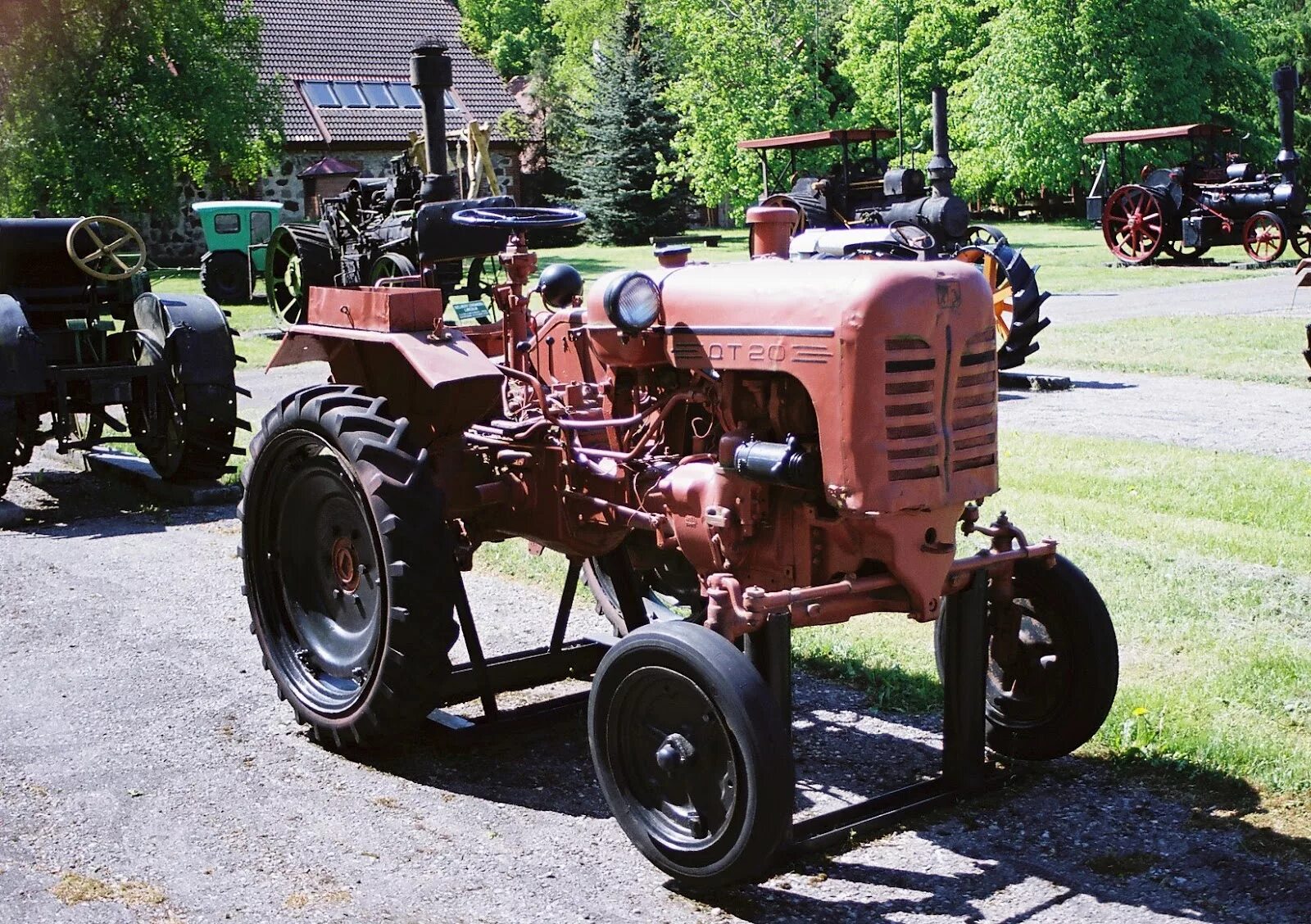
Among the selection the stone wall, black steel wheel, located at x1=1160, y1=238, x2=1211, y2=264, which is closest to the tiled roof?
the stone wall

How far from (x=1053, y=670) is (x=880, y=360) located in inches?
51.1

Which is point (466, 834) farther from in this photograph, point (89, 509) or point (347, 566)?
point (89, 509)

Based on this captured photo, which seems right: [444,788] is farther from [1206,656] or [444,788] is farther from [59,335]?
[59,335]

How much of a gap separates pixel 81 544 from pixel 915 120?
115ft

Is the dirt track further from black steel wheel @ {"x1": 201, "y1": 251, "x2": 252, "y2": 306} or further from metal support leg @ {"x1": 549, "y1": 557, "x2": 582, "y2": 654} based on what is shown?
black steel wheel @ {"x1": 201, "y1": 251, "x2": 252, "y2": 306}

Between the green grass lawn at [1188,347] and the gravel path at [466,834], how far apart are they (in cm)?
909

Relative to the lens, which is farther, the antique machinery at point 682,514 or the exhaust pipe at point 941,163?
the exhaust pipe at point 941,163

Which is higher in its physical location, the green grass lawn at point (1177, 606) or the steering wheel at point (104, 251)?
the steering wheel at point (104, 251)

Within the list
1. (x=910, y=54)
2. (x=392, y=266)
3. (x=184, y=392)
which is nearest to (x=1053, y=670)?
(x=184, y=392)

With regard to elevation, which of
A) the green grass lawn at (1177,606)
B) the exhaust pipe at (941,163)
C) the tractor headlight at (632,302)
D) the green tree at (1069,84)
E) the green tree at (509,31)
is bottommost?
the green grass lawn at (1177,606)

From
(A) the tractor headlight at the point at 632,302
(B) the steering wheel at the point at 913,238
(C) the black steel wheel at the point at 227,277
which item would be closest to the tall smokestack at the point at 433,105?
(B) the steering wheel at the point at 913,238

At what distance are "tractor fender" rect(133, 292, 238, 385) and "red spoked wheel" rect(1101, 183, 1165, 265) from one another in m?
19.8

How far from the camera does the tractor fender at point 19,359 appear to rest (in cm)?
849

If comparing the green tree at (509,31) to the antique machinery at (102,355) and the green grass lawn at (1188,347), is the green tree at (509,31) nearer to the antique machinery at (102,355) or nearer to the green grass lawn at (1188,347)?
the green grass lawn at (1188,347)
